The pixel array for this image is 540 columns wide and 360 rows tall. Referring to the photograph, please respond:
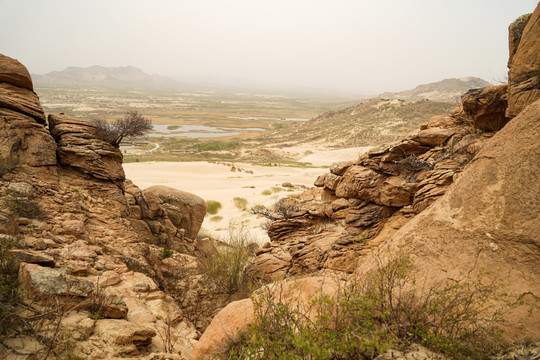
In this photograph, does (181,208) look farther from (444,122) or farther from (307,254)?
(444,122)

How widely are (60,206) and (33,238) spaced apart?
1896 millimetres

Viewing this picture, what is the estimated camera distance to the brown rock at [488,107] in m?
6.72

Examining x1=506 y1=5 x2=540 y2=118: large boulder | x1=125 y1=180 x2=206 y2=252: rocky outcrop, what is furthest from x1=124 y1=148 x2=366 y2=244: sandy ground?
x1=506 y1=5 x2=540 y2=118: large boulder

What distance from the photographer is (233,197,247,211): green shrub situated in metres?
22.4

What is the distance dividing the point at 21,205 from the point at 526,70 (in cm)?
1144

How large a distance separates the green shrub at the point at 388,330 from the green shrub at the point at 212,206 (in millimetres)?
18683

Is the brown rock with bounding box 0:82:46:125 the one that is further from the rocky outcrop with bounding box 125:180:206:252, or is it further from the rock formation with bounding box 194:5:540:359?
the rock formation with bounding box 194:5:540:359

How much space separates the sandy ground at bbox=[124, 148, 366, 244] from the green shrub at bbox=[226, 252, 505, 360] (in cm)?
1197

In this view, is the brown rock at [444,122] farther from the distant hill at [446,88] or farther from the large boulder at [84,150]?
the distant hill at [446,88]

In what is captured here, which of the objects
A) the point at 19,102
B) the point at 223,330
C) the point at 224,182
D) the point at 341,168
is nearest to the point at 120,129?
the point at 19,102

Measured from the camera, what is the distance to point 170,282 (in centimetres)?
895

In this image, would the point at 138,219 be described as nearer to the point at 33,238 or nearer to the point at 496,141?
the point at 33,238

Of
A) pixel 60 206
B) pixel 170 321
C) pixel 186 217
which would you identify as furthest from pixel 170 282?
pixel 186 217

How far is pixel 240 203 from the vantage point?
22891 mm
